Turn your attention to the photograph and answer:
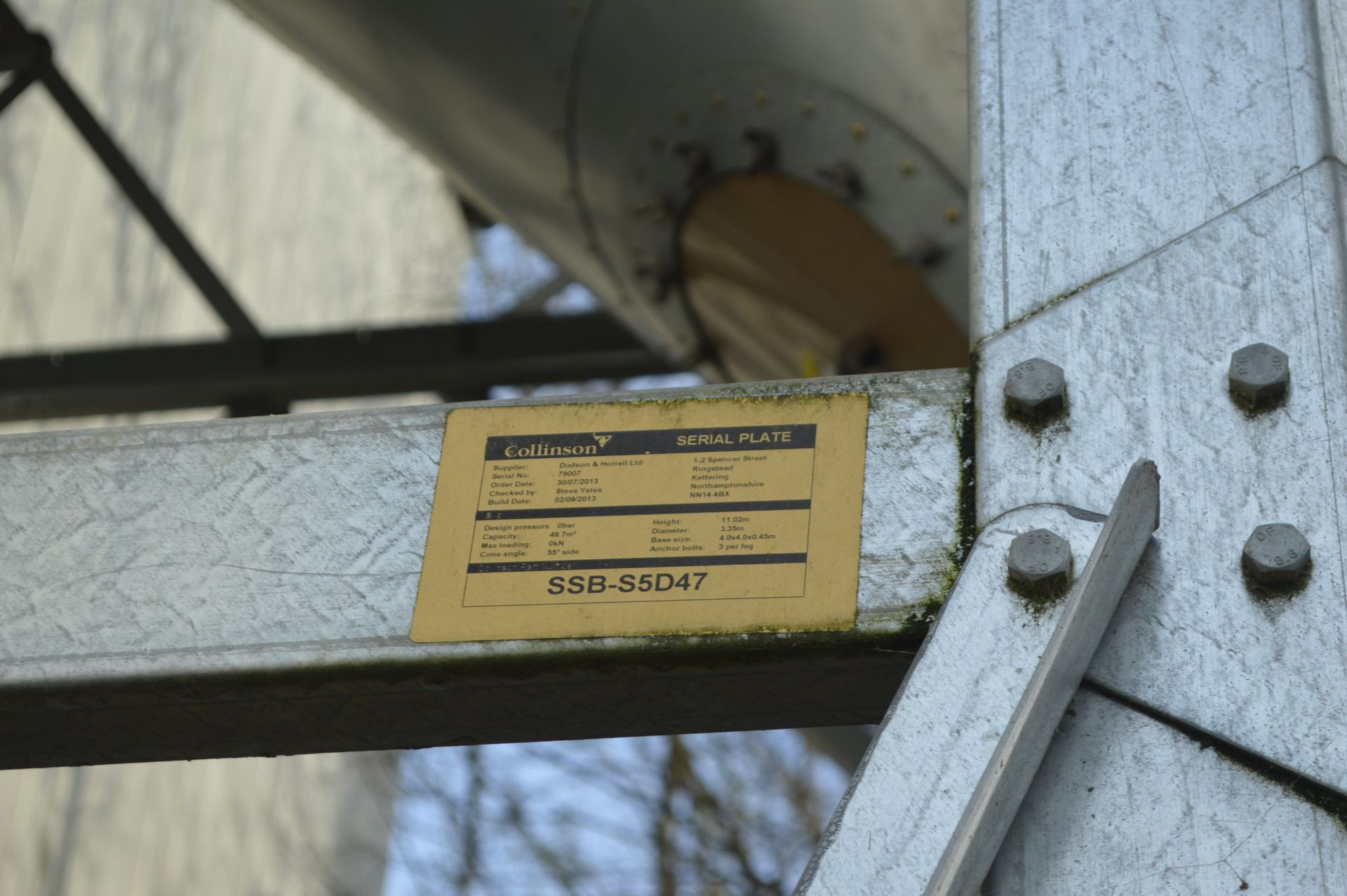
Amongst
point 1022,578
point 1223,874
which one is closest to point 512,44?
point 1022,578

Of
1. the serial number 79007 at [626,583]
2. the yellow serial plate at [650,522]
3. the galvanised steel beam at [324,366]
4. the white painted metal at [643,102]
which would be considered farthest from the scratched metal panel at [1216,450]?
the galvanised steel beam at [324,366]

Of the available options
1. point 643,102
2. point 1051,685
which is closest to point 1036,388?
point 1051,685

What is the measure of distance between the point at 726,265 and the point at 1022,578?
1607 mm

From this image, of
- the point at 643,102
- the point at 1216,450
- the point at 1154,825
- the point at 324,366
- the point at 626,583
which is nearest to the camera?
the point at 1154,825

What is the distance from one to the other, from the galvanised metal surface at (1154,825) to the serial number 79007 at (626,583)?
316mm

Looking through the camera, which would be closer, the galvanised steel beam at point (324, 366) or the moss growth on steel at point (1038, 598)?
the moss growth on steel at point (1038, 598)

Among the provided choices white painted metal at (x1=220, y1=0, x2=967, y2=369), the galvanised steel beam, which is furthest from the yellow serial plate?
the galvanised steel beam

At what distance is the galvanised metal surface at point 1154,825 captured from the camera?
1.10 m

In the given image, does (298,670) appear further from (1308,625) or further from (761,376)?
(761,376)

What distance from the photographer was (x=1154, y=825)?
1.14 metres

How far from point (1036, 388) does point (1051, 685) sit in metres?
0.26

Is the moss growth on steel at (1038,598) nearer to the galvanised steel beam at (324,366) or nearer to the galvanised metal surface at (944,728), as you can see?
the galvanised metal surface at (944,728)

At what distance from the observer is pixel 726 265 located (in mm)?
2777

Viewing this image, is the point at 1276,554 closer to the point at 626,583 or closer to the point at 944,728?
the point at 944,728
